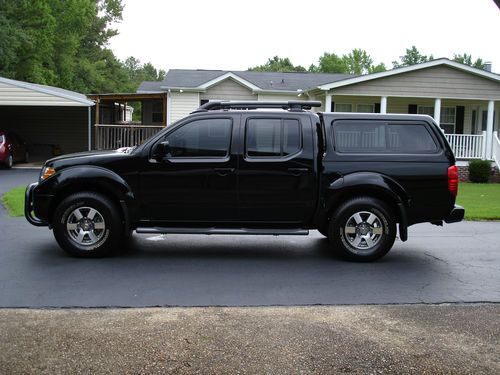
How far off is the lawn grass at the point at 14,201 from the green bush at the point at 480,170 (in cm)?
1597

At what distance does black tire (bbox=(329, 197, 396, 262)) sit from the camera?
737 cm

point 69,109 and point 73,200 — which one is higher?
point 69,109

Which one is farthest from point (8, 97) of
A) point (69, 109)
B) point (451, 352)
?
point (451, 352)

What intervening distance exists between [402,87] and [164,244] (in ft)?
54.1

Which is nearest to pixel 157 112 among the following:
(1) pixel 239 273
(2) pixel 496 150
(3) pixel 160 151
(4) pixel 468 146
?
(4) pixel 468 146

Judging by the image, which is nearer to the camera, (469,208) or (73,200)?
(73,200)

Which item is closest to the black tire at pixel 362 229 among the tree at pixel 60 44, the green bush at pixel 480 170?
the green bush at pixel 480 170

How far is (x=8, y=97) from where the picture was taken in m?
21.6

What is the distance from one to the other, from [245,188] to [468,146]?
17.6m

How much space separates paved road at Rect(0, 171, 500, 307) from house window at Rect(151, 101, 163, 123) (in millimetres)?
19419

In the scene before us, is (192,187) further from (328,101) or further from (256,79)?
(256,79)

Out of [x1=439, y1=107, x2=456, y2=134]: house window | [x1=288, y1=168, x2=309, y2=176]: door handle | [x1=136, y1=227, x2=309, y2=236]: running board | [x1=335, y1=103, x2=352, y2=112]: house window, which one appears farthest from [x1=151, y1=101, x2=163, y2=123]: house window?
[x1=288, y1=168, x2=309, y2=176]: door handle

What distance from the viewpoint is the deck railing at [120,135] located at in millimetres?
22750

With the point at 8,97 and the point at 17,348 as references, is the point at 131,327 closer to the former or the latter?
the point at 17,348
